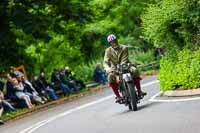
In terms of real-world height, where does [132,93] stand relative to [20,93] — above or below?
above

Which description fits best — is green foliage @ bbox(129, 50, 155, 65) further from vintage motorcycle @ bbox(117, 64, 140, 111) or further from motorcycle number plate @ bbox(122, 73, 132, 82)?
motorcycle number plate @ bbox(122, 73, 132, 82)

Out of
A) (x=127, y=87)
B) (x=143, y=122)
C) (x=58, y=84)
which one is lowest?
(x=58, y=84)

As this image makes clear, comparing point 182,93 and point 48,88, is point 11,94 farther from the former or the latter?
point 182,93

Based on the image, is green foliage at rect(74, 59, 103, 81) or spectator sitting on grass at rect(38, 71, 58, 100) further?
green foliage at rect(74, 59, 103, 81)

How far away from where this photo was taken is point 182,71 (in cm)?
1692

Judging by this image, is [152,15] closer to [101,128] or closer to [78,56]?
[101,128]

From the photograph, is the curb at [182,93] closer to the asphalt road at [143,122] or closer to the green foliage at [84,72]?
the asphalt road at [143,122]

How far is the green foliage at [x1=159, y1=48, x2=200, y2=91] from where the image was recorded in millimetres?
16297

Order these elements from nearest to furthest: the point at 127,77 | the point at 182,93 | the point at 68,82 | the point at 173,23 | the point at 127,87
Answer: the point at 127,77 → the point at 127,87 → the point at 182,93 → the point at 173,23 → the point at 68,82

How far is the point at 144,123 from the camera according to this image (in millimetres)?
12344

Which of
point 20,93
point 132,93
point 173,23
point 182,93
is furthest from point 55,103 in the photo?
point 132,93

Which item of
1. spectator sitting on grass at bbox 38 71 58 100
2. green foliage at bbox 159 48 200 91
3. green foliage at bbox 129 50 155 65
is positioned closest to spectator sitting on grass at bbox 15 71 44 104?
spectator sitting on grass at bbox 38 71 58 100

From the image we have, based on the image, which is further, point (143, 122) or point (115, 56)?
point (115, 56)

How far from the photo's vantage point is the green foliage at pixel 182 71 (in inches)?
642
